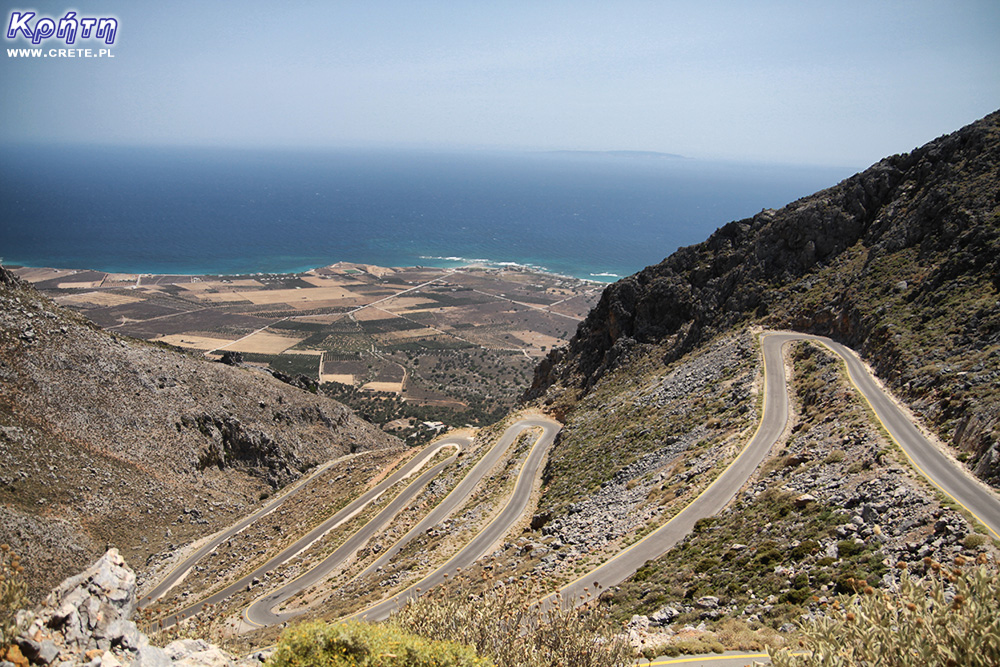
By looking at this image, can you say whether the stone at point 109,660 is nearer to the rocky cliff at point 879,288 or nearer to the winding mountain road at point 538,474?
the winding mountain road at point 538,474

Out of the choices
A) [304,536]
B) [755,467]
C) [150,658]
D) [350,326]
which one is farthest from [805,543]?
[350,326]

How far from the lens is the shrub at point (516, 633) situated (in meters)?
13.0

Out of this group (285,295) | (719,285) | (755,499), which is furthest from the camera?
(285,295)

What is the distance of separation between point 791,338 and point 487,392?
260 ft

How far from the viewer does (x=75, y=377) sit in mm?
48531

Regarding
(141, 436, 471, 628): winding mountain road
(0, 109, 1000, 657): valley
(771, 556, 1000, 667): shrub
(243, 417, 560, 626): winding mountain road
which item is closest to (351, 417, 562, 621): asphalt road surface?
(243, 417, 560, 626): winding mountain road

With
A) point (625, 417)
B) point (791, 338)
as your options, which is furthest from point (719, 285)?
point (625, 417)

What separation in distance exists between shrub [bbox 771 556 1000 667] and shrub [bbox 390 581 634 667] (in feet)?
14.4

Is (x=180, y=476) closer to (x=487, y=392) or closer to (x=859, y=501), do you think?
(x=859, y=501)

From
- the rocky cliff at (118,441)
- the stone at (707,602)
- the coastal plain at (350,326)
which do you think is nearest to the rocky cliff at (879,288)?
the stone at (707,602)

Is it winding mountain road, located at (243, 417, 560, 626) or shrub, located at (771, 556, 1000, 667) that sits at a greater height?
shrub, located at (771, 556, 1000, 667)

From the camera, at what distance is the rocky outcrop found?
9531 millimetres

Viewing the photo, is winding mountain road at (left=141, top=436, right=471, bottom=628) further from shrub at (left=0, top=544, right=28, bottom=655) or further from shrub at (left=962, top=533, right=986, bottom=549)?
shrub at (left=962, top=533, right=986, bottom=549)

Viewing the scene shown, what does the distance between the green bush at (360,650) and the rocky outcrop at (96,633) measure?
2.14 meters
